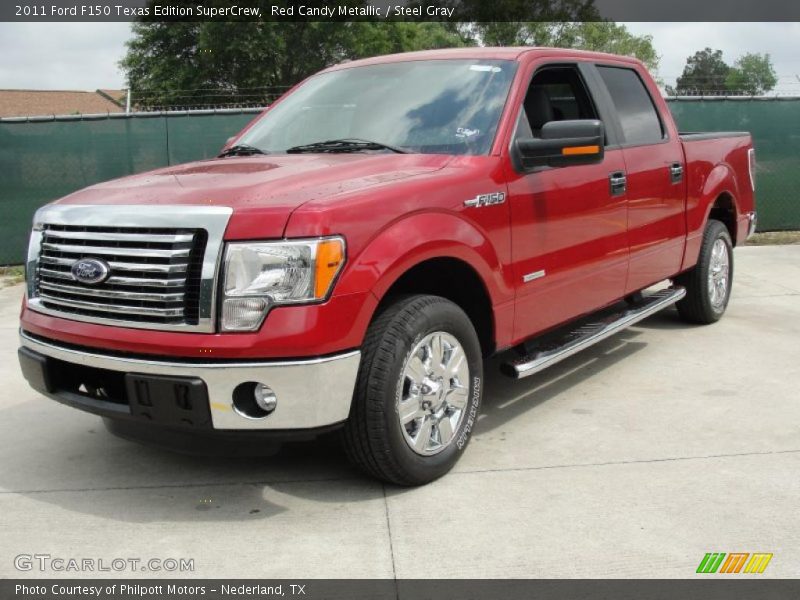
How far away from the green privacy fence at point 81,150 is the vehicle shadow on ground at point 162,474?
240 inches

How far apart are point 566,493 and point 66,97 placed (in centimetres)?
5705

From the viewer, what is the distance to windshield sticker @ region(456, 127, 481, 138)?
4.21 meters

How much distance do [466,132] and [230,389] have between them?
1768 millimetres

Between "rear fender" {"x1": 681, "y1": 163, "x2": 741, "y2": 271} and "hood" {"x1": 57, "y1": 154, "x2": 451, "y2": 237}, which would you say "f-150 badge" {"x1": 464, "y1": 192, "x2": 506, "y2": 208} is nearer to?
"hood" {"x1": 57, "y1": 154, "x2": 451, "y2": 237}

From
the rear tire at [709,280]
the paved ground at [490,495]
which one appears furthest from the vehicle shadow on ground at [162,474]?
the rear tire at [709,280]

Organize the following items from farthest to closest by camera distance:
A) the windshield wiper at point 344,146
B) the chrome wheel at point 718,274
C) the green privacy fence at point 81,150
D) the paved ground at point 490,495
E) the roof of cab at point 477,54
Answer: the green privacy fence at point 81,150, the chrome wheel at point 718,274, the roof of cab at point 477,54, the windshield wiper at point 344,146, the paved ground at point 490,495

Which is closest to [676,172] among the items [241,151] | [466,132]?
[466,132]

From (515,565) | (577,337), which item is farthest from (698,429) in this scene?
(515,565)

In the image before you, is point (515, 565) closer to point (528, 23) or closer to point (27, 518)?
point (27, 518)

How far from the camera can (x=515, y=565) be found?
3.09 m

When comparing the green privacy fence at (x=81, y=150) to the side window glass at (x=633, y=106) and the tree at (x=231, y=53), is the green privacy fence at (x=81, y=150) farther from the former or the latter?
A: the tree at (x=231, y=53)

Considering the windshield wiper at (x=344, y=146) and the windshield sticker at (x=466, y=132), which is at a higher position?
the windshield sticker at (x=466, y=132)

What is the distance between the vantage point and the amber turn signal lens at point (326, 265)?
3223mm

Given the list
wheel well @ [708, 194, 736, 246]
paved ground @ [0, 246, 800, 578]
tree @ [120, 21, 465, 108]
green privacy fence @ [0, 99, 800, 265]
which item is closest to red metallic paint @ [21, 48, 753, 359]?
paved ground @ [0, 246, 800, 578]
